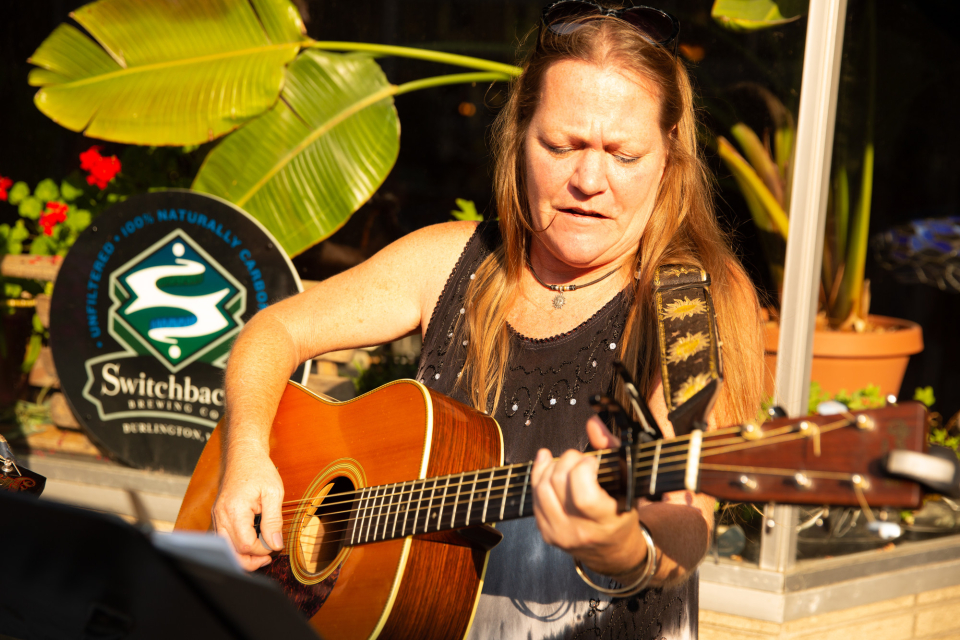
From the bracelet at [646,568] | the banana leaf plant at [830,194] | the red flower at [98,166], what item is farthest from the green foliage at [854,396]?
Answer: the red flower at [98,166]

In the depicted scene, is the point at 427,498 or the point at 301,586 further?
the point at 301,586

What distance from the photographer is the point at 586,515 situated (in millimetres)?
1203

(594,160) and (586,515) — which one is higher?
(594,160)

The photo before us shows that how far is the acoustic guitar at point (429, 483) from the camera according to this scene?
1.08 m

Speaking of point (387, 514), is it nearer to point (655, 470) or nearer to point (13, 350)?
point (655, 470)

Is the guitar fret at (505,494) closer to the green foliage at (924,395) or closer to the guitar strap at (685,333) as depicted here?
the guitar strap at (685,333)

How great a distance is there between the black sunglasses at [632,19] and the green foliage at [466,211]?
5.94ft

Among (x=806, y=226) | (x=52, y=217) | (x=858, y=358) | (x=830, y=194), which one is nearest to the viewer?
(x=806, y=226)

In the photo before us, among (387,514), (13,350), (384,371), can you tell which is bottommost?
(13,350)

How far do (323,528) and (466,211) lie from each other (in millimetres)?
2068

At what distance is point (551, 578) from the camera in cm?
161

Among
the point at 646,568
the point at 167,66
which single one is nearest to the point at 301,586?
the point at 646,568

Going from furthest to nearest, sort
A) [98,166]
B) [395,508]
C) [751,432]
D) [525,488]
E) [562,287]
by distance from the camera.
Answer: [98,166]
[562,287]
[395,508]
[525,488]
[751,432]

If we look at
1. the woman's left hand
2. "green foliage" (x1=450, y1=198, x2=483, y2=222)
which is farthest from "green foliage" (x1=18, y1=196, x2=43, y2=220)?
the woman's left hand
